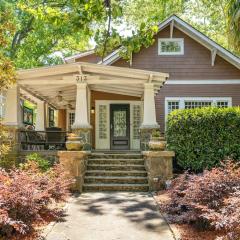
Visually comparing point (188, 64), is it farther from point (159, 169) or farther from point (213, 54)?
point (159, 169)

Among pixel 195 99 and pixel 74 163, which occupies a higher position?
pixel 195 99

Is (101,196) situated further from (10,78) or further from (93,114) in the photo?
A: (93,114)

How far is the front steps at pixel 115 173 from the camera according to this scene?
35.6ft

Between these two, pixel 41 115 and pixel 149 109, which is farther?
pixel 41 115

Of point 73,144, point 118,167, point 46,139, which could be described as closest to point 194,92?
point 118,167

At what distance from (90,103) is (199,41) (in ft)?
20.2

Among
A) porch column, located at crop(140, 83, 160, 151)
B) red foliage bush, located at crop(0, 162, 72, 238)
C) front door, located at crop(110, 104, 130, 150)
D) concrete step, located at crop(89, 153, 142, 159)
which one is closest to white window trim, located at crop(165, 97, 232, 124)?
front door, located at crop(110, 104, 130, 150)

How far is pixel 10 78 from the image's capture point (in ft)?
25.8

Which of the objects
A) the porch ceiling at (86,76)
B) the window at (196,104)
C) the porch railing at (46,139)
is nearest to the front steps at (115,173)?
the porch railing at (46,139)

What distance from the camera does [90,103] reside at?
1628 cm

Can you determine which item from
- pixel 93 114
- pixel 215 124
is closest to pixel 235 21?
pixel 215 124

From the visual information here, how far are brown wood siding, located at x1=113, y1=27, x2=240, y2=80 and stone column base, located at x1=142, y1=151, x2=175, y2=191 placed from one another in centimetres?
754

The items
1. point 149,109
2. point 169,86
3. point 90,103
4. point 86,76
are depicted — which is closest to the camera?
point 86,76

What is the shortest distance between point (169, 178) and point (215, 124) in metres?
2.86
